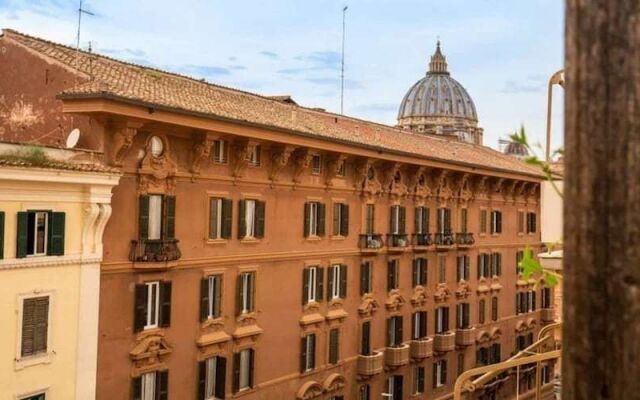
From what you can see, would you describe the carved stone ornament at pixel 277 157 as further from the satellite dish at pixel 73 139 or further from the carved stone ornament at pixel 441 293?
the carved stone ornament at pixel 441 293

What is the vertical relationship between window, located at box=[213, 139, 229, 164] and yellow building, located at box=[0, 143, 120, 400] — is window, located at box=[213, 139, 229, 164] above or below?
above

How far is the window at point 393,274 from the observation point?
105 feet

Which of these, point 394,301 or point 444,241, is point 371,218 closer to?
point 394,301

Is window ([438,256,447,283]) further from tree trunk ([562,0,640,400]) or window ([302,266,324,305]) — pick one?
tree trunk ([562,0,640,400])

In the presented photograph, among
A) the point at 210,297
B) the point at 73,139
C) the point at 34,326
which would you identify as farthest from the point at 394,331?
the point at 34,326

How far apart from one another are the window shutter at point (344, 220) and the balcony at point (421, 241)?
5359 millimetres

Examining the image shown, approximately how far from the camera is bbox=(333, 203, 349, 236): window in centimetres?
2869

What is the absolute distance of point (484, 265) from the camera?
40156mm

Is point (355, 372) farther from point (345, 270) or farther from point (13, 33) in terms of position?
point (13, 33)

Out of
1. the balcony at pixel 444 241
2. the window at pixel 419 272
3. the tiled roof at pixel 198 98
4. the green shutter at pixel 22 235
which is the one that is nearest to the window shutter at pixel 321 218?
the tiled roof at pixel 198 98

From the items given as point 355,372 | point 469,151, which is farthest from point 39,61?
point 469,151

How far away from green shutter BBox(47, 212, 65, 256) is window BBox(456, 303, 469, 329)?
23.9 meters

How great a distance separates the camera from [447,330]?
3684 cm

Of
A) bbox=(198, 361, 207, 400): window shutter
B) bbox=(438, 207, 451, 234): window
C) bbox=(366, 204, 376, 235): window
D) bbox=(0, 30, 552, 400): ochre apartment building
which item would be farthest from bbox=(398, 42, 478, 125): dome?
bbox=(198, 361, 207, 400): window shutter
